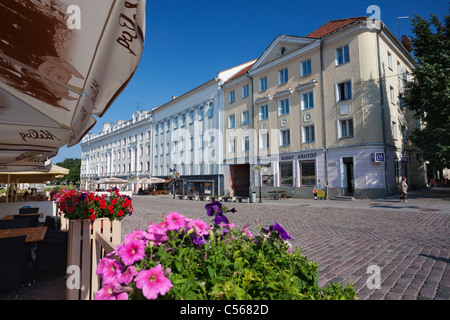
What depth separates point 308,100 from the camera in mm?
23938

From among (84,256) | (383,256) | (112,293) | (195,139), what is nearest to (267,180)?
(195,139)

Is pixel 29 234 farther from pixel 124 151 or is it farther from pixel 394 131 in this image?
pixel 124 151

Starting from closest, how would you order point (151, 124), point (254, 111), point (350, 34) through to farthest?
point (350, 34)
point (254, 111)
point (151, 124)

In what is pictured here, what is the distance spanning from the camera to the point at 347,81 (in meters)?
21.5

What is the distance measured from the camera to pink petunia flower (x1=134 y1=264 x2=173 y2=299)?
109cm

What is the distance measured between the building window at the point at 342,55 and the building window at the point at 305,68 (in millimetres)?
2623

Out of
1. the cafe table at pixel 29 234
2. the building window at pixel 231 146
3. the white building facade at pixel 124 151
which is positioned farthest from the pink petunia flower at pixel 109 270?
the white building facade at pixel 124 151

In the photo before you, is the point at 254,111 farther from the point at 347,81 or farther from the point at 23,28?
the point at 23,28

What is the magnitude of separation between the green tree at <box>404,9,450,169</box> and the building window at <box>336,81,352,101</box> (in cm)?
436

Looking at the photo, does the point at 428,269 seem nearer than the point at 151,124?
Yes

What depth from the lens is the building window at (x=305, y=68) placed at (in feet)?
Result: 79.3
